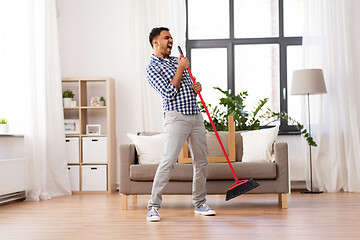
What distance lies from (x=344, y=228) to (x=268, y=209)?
0.98m

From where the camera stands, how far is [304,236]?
2783 millimetres

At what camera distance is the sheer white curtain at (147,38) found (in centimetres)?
579

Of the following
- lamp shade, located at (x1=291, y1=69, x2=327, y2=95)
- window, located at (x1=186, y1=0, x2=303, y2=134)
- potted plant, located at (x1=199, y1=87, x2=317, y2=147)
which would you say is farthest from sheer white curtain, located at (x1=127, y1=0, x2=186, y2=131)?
lamp shade, located at (x1=291, y1=69, x2=327, y2=95)

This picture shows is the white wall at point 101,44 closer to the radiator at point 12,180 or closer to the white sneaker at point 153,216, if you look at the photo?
the radiator at point 12,180

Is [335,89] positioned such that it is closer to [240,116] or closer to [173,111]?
[240,116]

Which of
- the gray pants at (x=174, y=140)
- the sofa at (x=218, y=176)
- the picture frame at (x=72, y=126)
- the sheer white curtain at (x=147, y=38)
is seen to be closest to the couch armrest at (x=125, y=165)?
the sofa at (x=218, y=176)

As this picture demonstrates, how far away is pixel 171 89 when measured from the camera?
3.43 m

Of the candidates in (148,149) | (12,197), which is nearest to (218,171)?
(148,149)

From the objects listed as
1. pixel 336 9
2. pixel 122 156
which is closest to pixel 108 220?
pixel 122 156

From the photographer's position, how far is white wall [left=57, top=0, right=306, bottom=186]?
19.6 feet

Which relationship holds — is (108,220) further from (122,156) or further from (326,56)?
(326,56)

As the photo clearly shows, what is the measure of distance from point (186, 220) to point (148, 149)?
1074 mm

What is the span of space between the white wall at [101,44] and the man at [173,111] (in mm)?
2433

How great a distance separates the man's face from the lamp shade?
220 cm
